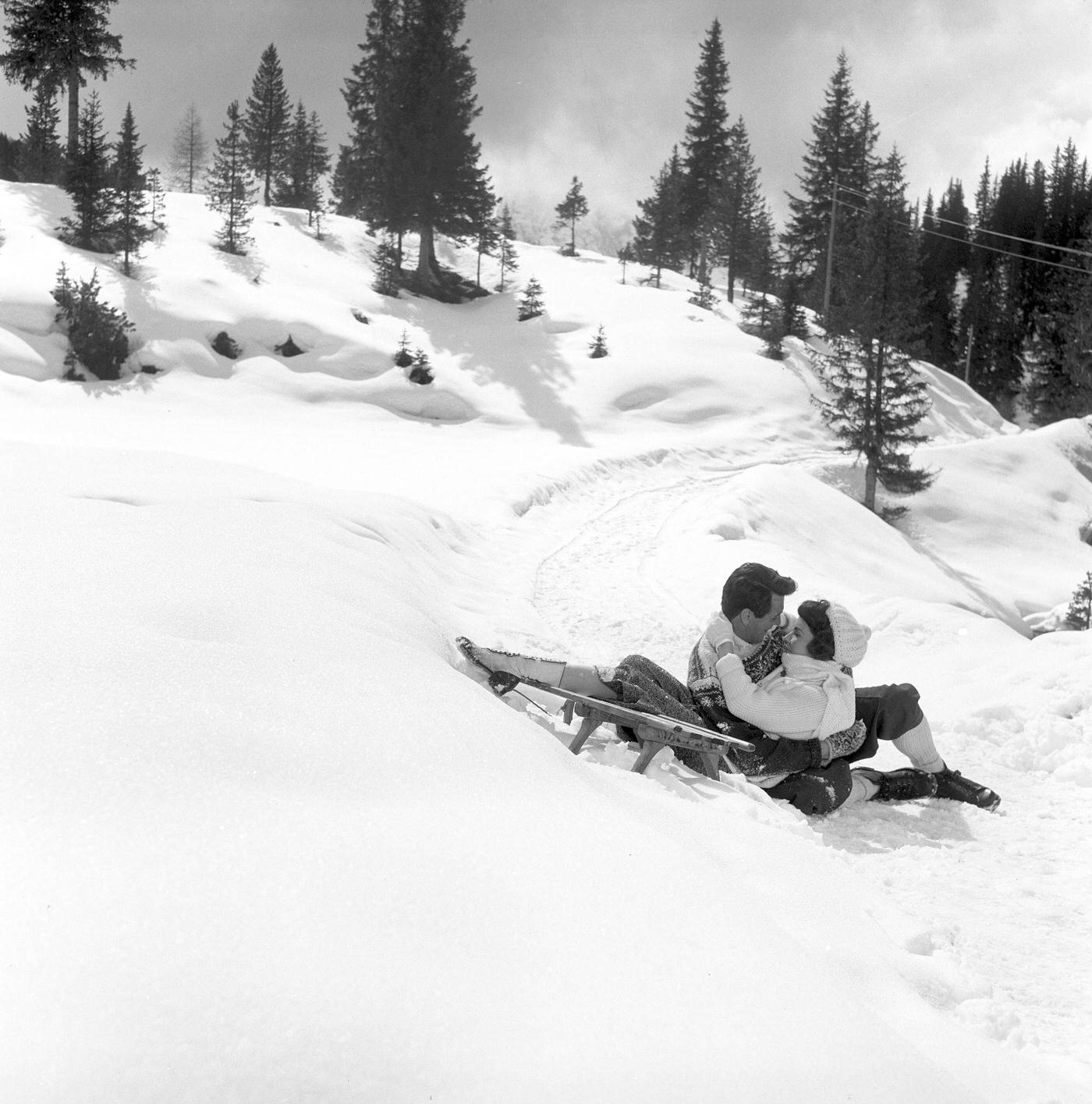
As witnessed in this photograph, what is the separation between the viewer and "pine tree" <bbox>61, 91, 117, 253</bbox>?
83.5 feet

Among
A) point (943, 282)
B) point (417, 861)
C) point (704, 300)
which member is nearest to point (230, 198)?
point (704, 300)

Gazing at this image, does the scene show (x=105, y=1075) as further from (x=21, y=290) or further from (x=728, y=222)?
(x=728, y=222)

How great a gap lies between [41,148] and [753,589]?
52.1 m

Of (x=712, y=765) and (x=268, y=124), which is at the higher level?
(x=268, y=124)

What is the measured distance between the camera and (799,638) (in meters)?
4.66

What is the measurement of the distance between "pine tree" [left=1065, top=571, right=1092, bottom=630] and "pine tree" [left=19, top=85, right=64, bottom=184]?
4118cm

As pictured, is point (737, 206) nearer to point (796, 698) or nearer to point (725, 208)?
→ point (725, 208)

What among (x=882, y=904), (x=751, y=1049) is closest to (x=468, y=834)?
(x=751, y=1049)

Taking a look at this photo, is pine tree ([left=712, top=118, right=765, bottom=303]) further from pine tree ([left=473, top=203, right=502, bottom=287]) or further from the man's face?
the man's face

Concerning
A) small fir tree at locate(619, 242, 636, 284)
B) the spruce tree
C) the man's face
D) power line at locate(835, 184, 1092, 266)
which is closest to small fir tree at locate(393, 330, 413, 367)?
power line at locate(835, 184, 1092, 266)

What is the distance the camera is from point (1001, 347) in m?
55.9

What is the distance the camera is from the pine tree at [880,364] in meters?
24.5

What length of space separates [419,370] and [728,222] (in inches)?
1124

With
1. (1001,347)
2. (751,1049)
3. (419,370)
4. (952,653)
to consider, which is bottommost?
(952,653)
